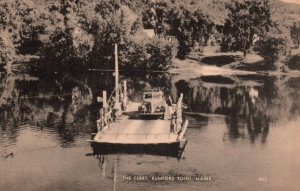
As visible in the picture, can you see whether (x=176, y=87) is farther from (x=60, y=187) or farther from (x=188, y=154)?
(x=60, y=187)

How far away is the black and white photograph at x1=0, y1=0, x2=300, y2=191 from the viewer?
17.8 m

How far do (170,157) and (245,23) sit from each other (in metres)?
27.5

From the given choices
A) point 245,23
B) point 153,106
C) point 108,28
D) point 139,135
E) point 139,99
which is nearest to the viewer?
point 139,135

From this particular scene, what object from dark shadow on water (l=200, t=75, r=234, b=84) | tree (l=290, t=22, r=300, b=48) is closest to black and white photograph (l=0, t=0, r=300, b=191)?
tree (l=290, t=22, r=300, b=48)

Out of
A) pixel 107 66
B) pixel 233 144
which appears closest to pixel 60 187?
pixel 233 144

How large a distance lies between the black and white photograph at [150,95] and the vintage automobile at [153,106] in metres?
0.05

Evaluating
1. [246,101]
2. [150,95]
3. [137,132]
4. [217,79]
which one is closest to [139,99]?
[246,101]

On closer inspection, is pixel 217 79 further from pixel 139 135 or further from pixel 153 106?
pixel 139 135

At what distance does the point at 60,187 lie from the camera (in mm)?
16406

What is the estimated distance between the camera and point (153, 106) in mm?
23812

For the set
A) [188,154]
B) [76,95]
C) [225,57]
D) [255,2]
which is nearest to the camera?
[188,154]

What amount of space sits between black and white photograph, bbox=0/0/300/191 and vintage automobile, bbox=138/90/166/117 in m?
0.05

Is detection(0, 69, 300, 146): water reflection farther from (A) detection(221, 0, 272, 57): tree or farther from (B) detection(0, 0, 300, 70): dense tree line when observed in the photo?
(A) detection(221, 0, 272, 57): tree

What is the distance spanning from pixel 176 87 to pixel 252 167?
18627mm
